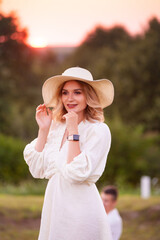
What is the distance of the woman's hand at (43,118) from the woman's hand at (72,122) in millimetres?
256

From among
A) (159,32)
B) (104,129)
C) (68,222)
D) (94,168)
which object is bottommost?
(68,222)

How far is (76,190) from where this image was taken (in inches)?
125

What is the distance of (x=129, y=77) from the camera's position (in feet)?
89.6

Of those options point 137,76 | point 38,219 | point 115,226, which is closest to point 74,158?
point 115,226

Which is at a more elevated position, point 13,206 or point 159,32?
point 159,32

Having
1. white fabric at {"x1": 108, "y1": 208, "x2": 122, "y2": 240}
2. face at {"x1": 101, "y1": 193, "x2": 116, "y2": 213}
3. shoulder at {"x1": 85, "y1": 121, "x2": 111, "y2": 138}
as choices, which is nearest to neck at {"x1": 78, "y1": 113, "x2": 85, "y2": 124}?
shoulder at {"x1": 85, "y1": 121, "x2": 111, "y2": 138}

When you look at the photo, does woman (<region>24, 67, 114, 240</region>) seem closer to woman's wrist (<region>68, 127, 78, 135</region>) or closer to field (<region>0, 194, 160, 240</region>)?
woman's wrist (<region>68, 127, 78, 135</region>)

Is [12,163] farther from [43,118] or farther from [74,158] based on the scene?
[74,158]

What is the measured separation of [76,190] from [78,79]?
2.62 ft

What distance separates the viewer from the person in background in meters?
5.43

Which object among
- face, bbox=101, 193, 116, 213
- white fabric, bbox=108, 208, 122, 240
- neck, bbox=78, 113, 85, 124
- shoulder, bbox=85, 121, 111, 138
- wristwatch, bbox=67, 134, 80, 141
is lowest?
white fabric, bbox=108, 208, 122, 240

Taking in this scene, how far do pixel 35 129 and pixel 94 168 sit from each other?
693 inches

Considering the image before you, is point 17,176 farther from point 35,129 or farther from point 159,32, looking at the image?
point 159,32

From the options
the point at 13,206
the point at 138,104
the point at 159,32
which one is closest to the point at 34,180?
the point at 13,206
